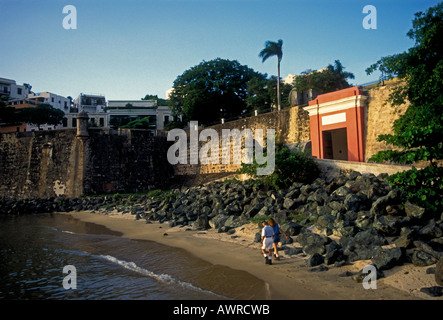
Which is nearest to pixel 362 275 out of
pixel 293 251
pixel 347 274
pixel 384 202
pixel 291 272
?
pixel 347 274

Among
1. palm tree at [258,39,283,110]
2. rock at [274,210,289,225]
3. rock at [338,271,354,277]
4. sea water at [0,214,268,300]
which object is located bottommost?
sea water at [0,214,268,300]

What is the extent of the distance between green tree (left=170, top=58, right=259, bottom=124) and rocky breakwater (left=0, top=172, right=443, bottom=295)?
599 inches

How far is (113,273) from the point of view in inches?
323

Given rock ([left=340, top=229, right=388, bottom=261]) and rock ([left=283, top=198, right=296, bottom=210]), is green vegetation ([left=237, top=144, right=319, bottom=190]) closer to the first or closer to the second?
rock ([left=283, top=198, right=296, bottom=210])

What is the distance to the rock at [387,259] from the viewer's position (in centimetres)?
643

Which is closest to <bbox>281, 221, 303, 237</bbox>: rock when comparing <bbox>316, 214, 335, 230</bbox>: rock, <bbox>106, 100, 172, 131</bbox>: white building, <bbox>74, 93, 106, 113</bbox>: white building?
<bbox>316, 214, 335, 230</bbox>: rock

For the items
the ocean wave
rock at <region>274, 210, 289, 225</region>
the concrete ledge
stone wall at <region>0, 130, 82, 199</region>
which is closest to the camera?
the ocean wave

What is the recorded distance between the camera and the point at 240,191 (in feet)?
49.1

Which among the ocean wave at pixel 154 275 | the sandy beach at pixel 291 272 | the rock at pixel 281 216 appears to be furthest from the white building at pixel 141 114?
the ocean wave at pixel 154 275

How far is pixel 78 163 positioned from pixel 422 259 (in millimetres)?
25137

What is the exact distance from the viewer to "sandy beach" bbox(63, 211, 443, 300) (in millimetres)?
5748

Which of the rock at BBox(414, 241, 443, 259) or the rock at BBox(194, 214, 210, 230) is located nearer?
the rock at BBox(414, 241, 443, 259)

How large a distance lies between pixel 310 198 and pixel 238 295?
6.12 meters

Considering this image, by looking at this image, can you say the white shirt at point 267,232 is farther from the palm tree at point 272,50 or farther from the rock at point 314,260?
the palm tree at point 272,50
